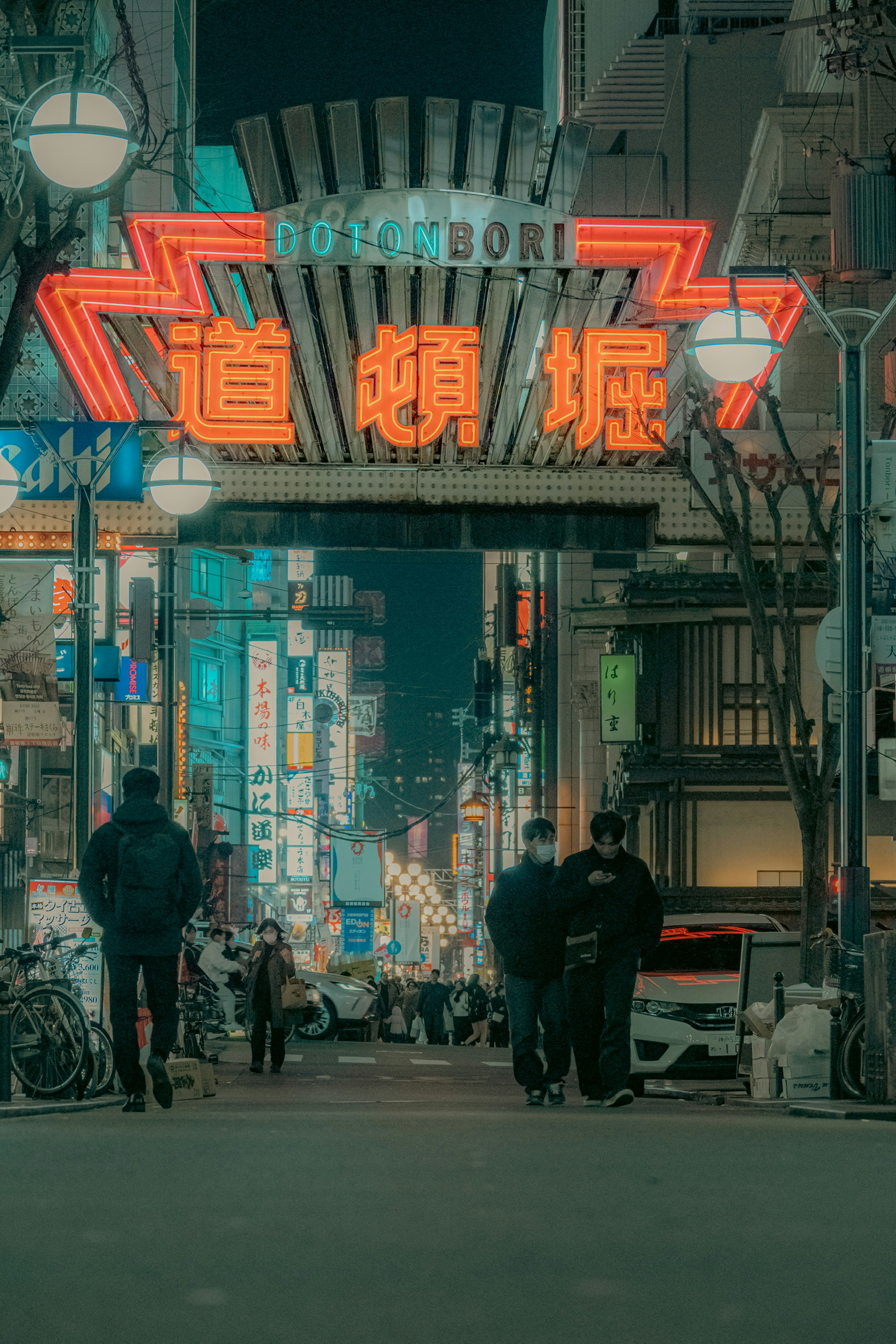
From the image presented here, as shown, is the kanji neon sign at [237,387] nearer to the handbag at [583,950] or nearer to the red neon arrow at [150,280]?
the red neon arrow at [150,280]

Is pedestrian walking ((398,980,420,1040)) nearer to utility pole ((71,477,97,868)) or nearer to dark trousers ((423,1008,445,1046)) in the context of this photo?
dark trousers ((423,1008,445,1046))

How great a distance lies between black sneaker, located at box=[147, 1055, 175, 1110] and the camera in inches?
371

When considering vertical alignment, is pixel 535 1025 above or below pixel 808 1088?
above

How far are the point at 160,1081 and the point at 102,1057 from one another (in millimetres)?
2486

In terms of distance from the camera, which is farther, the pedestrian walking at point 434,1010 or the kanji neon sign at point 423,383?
the pedestrian walking at point 434,1010

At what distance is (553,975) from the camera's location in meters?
9.88

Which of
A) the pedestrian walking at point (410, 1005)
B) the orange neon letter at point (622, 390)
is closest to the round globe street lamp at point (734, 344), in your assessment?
the orange neon letter at point (622, 390)

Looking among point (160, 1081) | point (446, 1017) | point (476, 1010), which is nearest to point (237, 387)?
point (160, 1081)

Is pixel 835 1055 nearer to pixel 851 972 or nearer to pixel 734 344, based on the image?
pixel 851 972

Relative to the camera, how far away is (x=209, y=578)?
284 feet

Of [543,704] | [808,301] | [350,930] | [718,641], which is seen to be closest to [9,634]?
[808,301]

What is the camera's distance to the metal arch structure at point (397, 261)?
17688 mm

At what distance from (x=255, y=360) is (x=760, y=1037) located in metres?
9.39

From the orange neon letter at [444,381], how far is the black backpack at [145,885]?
949 centimetres
